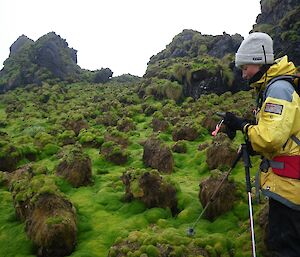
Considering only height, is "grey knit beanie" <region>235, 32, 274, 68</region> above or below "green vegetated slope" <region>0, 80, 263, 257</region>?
above

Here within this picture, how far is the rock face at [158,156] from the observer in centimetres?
1811

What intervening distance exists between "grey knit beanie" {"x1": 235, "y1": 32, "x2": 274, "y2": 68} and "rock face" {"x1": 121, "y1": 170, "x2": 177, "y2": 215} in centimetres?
724

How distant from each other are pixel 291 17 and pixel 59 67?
50696 millimetres

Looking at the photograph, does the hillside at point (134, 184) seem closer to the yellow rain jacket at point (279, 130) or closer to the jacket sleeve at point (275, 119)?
the yellow rain jacket at point (279, 130)

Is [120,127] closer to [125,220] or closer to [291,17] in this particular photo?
[125,220]

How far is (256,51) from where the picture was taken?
6113 mm

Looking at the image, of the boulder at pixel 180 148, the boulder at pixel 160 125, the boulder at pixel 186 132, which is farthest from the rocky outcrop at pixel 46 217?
the boulder at pixel 160 125

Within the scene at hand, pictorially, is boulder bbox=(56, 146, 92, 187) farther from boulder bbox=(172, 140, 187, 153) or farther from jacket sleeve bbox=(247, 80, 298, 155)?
jacket sleeve bbox=(247, 80, 298, 155)

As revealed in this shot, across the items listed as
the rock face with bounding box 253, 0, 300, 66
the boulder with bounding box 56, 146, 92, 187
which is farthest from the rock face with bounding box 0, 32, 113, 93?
the boulder with bounding box 56, 146, 92, 187

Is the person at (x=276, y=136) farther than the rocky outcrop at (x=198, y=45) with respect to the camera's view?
No

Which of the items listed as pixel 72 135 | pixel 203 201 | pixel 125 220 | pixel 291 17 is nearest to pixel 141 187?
pixel 125 220

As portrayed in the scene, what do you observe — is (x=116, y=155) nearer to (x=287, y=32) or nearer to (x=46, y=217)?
(x=46, y=217)

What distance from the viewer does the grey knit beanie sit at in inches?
239

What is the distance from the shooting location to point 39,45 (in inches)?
3051
